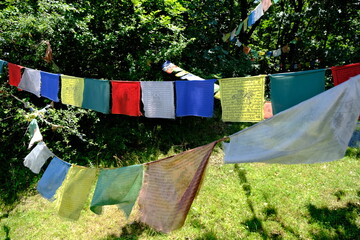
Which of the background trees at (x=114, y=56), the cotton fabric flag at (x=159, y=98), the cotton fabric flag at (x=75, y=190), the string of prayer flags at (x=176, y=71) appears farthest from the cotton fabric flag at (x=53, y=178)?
the string of prayer flags at (x=176, y=71)

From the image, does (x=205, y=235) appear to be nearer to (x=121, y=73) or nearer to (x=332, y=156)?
(x=332, y=156)

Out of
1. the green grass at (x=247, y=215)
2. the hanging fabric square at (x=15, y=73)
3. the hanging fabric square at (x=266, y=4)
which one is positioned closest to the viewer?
the green grass at (x=247, y=215)

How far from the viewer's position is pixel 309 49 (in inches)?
357

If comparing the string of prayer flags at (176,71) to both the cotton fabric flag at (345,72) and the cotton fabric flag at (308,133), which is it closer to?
the cotton fabric flag at (345,72)

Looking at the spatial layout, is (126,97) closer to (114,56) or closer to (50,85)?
(50,85)

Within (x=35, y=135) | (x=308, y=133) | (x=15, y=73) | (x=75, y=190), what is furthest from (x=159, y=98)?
(x=15, y=73)

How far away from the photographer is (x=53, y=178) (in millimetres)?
2816

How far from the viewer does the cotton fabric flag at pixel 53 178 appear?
2.77 m

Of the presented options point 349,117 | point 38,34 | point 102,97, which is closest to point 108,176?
point 102,97

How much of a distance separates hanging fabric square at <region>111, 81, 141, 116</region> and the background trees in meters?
1.80

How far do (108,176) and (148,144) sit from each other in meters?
3.69

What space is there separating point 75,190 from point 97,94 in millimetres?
1539

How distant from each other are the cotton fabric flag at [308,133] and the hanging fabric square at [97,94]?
7.22ft

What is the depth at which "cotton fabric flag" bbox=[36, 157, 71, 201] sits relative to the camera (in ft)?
9.09
